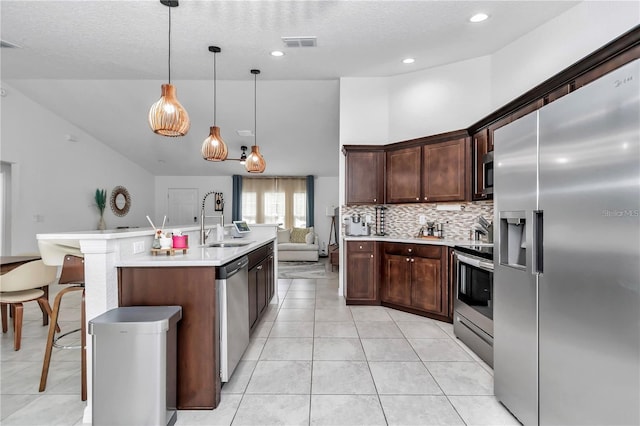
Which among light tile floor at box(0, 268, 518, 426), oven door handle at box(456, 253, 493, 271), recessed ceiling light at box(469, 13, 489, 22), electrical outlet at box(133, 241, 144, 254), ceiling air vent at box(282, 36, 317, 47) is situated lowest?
light tile floor at box(0, 268, 518, 426)

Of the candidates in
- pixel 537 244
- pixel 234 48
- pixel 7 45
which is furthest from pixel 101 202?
pixel 537 244

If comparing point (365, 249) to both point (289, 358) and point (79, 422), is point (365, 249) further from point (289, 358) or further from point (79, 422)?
point (79, 422)

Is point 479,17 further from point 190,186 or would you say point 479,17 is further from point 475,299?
point 190,186

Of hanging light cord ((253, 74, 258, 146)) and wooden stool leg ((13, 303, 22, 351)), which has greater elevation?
hanging light cord ((253, 74, 258, 146))

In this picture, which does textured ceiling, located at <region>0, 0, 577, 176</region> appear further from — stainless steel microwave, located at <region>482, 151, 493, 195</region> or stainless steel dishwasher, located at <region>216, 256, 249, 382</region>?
stainless steel dishwasher, located at <region>216, 256, 249, 382</region>

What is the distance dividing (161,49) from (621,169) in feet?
14.8

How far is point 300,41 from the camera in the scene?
12.3 ft

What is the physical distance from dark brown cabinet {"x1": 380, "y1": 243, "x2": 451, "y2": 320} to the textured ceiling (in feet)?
7.82

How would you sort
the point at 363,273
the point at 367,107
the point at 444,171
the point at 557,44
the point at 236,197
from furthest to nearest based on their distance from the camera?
1. the point at 236,197
2. the point at 367,107
3. the point at 363,273
4. the point at 444,171
5. the point at 557,44

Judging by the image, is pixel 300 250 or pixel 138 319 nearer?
pixel 138 319

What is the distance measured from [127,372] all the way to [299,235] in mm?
7368

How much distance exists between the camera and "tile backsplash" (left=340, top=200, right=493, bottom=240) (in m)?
4.09

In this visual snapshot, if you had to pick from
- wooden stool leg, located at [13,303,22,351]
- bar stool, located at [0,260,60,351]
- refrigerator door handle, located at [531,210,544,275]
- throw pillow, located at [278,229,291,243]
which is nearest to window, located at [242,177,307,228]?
throw pillow, located at [278,229,291,243]

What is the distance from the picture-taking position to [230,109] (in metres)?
Answer: 6.35
